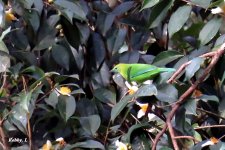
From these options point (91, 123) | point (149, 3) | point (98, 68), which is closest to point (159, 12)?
point (149, 3)

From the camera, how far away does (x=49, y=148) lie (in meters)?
1.23

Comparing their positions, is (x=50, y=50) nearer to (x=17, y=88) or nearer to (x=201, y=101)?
(x=17, y=88)

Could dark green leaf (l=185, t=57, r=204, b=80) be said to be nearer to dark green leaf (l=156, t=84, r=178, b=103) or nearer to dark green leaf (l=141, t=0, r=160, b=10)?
dark green leaf (l=156, t=84, r=178, b=103)

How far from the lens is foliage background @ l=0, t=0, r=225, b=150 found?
1.18m

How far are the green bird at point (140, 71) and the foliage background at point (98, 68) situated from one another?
0.06 ft

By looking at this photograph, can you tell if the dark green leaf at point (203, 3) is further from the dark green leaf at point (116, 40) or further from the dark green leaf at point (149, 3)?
the dark green leaf at point (116, 40)

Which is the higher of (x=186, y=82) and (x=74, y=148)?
(x=186, y=82)

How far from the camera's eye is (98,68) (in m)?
1.37

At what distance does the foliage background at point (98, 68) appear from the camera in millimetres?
1179

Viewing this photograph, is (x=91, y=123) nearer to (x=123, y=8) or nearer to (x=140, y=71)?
(x=140, y=71)

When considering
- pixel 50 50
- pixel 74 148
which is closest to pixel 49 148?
pixel 74 148

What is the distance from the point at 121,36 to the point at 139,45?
9cm

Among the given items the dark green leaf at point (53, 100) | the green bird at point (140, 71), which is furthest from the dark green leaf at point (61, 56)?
the green bird at point (140, 71)

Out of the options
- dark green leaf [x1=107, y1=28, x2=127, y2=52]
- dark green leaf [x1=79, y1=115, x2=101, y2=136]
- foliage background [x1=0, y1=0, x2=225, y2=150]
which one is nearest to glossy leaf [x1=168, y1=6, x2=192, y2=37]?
foliage background [x1=0, y1=0, x2=225, y2=150]
